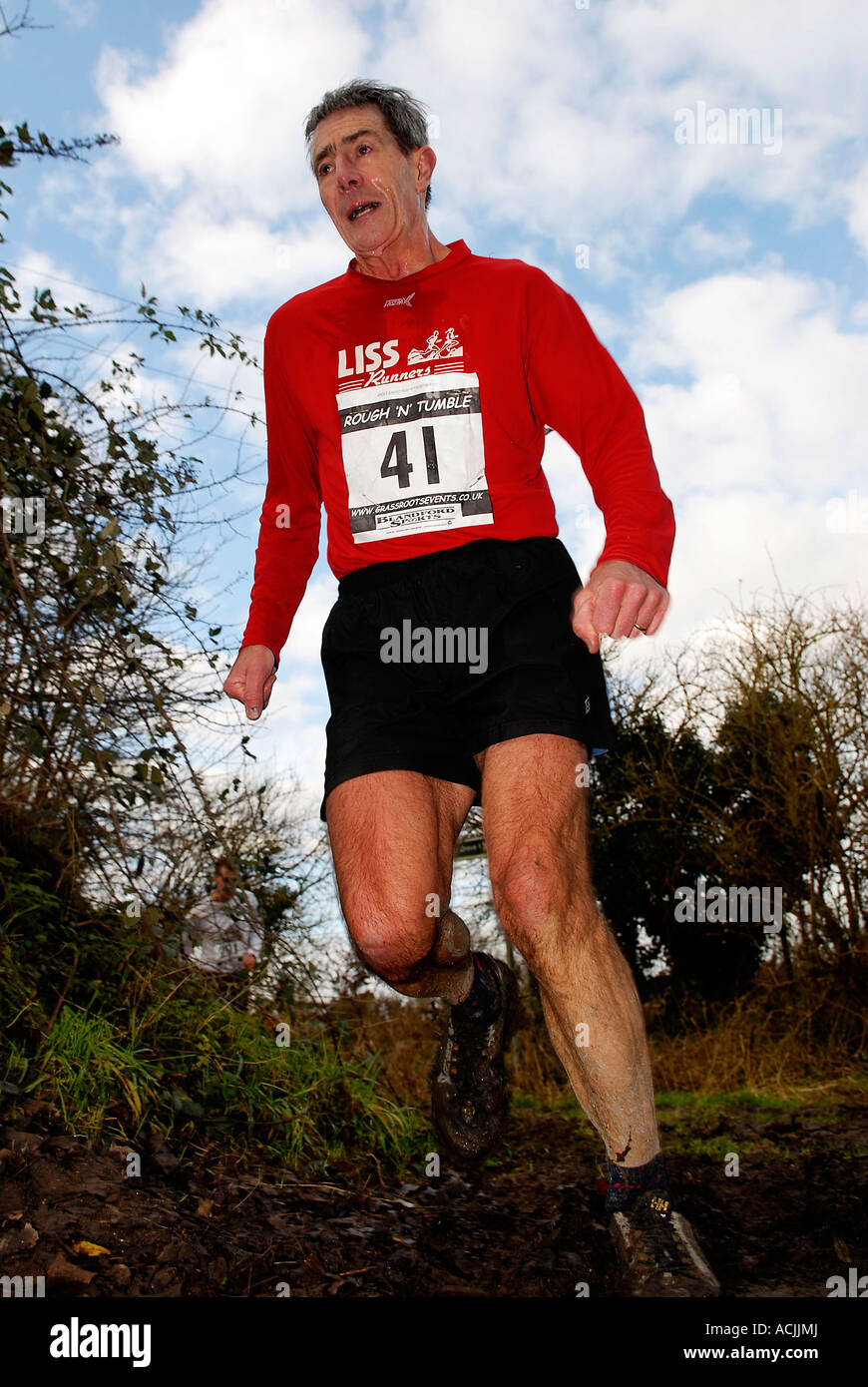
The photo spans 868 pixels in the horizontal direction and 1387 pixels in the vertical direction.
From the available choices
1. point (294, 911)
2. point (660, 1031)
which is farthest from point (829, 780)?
point (294, 911)

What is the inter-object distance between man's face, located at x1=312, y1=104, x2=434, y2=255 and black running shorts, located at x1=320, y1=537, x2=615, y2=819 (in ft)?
3.57

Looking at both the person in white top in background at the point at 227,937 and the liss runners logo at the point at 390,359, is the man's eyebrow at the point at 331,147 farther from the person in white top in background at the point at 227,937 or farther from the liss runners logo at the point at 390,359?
the person in white top in background at the point at 227,937

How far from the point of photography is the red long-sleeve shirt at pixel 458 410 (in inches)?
113

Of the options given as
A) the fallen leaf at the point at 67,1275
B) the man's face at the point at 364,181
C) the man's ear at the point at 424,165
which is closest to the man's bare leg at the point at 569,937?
the fallen leaf at the point at 67,1275

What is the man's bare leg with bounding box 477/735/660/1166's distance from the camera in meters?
2.45

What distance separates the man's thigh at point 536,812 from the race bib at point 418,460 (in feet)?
2.28

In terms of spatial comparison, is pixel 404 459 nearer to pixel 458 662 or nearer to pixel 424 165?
pixel 458 662

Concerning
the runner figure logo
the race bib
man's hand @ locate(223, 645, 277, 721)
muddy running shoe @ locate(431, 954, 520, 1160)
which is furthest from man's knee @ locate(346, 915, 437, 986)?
the runner figure logo

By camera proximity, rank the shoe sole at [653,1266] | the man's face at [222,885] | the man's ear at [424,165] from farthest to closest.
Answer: the man's face at [222,885] < the man's ear at [424,165] < the shoe sole at [653,1266]

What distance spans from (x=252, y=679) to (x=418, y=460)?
858 millimetres

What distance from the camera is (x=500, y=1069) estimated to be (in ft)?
11.0

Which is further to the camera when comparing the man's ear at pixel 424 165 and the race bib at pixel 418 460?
the man's ear at pixel 424 165

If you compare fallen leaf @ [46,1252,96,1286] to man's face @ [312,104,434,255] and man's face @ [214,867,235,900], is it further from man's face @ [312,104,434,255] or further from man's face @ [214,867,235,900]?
man's face @ [312,104,434,255]

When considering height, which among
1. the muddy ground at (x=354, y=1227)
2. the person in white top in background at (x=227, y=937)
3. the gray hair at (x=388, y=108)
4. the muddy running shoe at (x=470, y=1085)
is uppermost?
the gray hair at (x=388, y=108)
